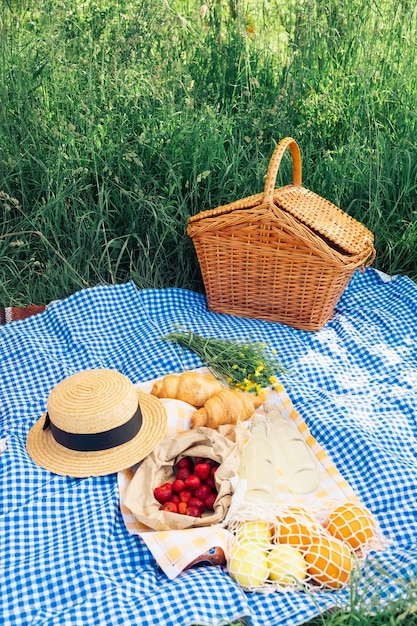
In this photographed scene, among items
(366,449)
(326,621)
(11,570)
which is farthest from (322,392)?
(11,570)

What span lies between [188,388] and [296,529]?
1048 millimetres

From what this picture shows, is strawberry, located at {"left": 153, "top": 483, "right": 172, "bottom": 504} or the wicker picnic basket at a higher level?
the wicker picnic basket

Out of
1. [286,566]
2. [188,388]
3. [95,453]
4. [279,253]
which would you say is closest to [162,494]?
[95,453]

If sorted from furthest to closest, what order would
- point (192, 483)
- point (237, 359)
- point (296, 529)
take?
point (237, 359) < point (192, 483) < point (296, 529)

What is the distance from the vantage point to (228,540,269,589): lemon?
8.31ft

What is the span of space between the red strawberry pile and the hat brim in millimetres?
179

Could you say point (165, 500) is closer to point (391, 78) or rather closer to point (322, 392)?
point (322, 392)

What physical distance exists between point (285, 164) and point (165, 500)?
9.76ft

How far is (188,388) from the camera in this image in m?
3.51

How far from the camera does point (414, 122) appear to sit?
5.18 m

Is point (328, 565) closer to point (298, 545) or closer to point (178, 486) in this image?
point (298, 545)

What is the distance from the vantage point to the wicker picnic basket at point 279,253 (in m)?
4.18

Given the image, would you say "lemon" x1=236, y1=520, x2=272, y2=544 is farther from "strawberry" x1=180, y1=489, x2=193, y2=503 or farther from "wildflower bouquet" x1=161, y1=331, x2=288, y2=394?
"wildflower bouquet" x1=161, y1=331, x2=288, y2=394

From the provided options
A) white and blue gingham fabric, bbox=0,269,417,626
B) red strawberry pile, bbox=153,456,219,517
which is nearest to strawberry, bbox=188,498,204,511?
red strawberry pile, bbox=153,456,219,517
